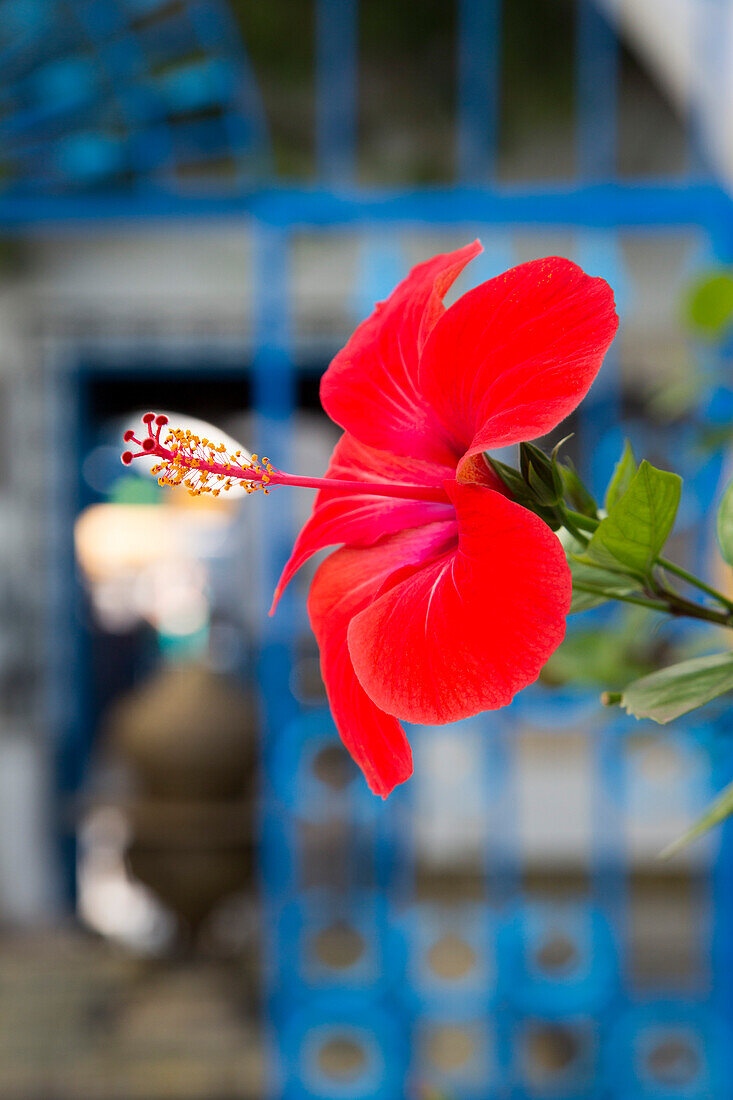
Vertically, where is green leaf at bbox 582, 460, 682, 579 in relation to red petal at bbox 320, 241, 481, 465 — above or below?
below

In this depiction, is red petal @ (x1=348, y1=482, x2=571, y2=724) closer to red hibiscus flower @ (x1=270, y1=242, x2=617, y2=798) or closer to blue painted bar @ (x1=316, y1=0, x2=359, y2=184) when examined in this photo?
red hibiscus flower @ (x1=270, y1=242, x2=617, y2=798)

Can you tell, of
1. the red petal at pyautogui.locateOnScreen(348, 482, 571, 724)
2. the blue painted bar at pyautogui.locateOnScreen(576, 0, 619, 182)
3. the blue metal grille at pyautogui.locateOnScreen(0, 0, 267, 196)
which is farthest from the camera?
the blue painted bar at pyautogui.locateOnScreen(576, 0, 619, 182)

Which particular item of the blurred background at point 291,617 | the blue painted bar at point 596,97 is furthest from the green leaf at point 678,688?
the blue painted bar at point 596,97

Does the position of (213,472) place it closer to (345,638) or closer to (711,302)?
(345,638)

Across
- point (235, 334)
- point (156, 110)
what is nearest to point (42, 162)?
point (156, 110)

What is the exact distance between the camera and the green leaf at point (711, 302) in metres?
0.48

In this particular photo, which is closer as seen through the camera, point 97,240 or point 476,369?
point 476,369

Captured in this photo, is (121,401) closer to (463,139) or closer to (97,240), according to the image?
(97,240)

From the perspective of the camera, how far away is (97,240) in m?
2.31

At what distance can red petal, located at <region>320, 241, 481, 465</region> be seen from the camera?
0.55ft

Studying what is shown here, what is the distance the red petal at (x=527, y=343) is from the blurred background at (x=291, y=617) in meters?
0.96

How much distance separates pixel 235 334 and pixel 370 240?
48 cm

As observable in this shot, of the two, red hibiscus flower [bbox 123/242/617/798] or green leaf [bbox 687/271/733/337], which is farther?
green leaf [bbox 687/271/733/337]

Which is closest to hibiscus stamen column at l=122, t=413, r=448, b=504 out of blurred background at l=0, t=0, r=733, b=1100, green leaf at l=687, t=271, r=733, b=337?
green leaf at l=687, t=271, r=733, b=337
